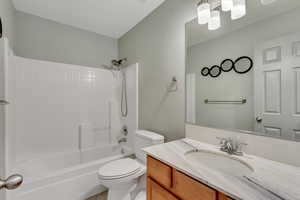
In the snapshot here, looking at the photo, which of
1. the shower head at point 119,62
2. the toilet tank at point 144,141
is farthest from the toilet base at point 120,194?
the shower head at point 119,62

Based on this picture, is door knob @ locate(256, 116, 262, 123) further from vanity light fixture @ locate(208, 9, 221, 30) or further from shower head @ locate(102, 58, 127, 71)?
shower head @ locate(102, 58, 127, 71)

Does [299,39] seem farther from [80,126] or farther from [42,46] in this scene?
[42,46]

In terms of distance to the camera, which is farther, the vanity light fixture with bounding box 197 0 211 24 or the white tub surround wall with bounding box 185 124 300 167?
the vanity light fixture with bounding box 197 0 211 24

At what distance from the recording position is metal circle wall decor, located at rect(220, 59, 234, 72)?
3.57 feet

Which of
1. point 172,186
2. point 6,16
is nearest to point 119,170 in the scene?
point 172,186

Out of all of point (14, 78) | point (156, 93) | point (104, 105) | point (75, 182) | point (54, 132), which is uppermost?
point (14, 78)

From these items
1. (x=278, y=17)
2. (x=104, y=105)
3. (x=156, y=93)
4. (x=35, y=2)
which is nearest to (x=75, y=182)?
(x=104, y=105)

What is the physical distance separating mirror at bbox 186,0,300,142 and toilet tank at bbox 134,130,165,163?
42cm

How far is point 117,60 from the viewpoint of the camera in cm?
270

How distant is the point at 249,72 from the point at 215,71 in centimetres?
26

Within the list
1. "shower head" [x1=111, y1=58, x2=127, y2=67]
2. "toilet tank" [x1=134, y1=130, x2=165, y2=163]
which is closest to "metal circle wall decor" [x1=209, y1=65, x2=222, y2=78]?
"toilet tank" [x1=134, y1=130, x2=165, y2=163]

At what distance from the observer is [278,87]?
33.7 inches

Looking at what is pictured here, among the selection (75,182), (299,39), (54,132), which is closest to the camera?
(299,39)

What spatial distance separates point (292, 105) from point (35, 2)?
9.10 feet
